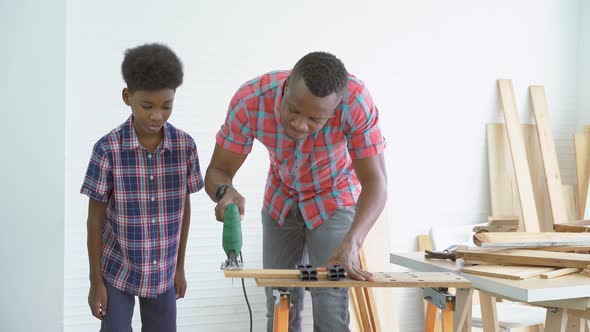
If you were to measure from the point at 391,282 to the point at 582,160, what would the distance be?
8.73ft

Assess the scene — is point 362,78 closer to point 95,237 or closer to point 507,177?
point 507,177

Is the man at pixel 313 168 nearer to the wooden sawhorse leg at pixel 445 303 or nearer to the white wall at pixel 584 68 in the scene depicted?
the wooden sawhorse leg at pixel 445 303

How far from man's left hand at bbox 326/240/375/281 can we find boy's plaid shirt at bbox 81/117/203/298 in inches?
23.4

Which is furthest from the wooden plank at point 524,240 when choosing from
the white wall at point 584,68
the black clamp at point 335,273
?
the white wall at point 584,68

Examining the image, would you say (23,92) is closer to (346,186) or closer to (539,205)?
(346,186)

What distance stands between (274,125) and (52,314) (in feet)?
5.45

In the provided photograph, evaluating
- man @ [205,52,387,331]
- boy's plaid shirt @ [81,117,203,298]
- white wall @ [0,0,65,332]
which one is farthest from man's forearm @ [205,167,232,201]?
white wall @ [0,0,65,332]

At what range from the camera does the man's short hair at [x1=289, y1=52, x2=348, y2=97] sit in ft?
5.87

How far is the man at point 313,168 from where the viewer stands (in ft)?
6.20

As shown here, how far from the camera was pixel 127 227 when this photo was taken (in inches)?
82.9

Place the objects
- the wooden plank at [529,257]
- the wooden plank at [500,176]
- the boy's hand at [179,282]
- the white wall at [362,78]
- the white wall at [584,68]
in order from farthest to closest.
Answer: the white wall at [584,68], the wooden plank at [500,176], the white wall at [362,78], the boy's hand at [179,282], the wooden plank at [529,257]

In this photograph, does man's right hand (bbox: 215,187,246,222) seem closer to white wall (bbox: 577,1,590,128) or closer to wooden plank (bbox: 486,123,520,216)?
wooden plank (bbox: 486,123,520,216)

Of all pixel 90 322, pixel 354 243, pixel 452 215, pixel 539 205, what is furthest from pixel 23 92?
pixel 539 205

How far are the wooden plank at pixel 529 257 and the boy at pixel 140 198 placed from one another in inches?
37.8
